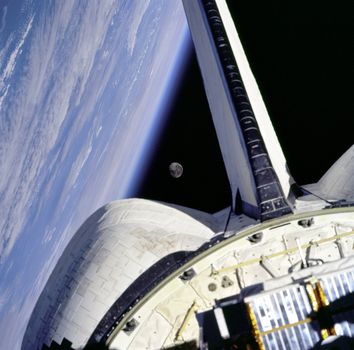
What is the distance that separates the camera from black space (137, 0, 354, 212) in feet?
46.9

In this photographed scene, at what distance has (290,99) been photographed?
609 inches

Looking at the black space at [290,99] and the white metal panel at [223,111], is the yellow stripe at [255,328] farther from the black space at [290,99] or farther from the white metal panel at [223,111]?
the black space at [290,99]

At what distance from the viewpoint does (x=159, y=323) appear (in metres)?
5.54

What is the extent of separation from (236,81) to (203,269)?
3.65 metres

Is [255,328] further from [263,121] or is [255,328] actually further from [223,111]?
[223,111]

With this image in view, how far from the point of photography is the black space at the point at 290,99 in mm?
14305

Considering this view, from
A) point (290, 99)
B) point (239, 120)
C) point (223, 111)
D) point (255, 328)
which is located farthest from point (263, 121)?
point (290, 99)

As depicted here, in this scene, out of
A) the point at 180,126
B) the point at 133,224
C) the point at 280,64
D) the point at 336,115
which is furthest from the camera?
the point at 180,126

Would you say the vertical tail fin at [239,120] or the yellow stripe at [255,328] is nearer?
the yellow stripe at [255,328]

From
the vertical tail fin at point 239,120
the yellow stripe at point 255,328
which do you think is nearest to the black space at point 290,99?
the vertical tail fin at point 239,120

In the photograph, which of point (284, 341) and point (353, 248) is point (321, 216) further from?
point (284, 341)

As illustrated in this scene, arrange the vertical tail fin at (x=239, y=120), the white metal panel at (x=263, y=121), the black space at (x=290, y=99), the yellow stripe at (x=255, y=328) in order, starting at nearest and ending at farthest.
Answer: the yellow stripe at (x=255, y=328) < the vertical tail fin at (x=239, y=120) < the white metal panel at (x=263, y=121) < the black space at (x=290, y=99)

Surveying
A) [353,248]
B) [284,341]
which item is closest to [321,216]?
[353,248]

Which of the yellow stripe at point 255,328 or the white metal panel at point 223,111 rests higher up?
the white metal panel at point 223,111
